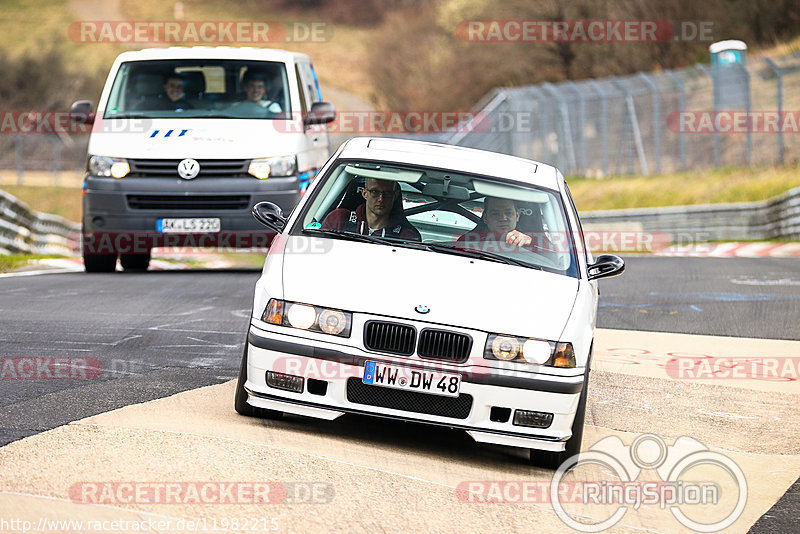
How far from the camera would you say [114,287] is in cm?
1328

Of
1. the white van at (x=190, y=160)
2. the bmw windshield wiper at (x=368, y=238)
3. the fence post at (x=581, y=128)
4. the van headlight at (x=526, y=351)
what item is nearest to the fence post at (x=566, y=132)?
the fence post at (x=581, y=128)

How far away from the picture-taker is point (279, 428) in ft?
21.8

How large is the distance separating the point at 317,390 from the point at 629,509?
1.61 m

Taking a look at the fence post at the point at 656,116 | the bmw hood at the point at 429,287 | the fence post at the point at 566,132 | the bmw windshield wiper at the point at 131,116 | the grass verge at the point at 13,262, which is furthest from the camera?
the fence post at the point at 566,132

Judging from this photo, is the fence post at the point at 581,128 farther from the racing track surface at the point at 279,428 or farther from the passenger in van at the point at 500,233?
the passenger in van at the point at 500,233

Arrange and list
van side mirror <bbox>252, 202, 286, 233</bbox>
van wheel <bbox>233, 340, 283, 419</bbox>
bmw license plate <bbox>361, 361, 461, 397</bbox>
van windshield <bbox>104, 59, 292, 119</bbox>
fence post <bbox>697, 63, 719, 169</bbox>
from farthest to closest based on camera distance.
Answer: fence post <bbox>697, 63, 719, 169</bbox> → van windshield <bbox>104, 59, 292, 119</bbox> → van side mirror <bbox>252, 202, 286, 233</bbox> → van wheel <bbox>233, 340, 283, 419</bbox> → bmw license plate <bbox>361, 361, 461, 397</bbox>

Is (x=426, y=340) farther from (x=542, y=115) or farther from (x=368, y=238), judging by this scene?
(x=542, y=115)

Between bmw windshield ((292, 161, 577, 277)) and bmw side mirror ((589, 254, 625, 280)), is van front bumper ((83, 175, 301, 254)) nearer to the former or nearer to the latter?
bmw windshield ((292, 161, 577, 277))

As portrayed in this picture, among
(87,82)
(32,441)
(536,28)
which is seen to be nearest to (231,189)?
(32,441)

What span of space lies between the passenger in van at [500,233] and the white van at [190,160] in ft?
21.7

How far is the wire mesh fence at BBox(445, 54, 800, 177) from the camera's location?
1160 inches

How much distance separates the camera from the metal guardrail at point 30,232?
19406 mm

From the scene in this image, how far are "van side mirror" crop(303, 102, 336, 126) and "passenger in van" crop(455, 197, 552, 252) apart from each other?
22.8ft

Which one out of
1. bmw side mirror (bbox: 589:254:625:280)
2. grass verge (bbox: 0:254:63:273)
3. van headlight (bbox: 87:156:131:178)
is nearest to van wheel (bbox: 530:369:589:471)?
bmw side mirror (bbox: 589:254:625:280)
